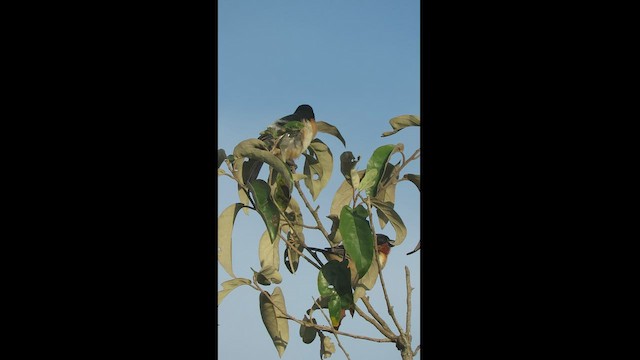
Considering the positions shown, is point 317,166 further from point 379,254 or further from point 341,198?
point 379,254

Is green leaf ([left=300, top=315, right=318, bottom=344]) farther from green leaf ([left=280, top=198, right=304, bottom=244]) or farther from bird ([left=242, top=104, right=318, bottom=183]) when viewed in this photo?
bird ([left=242, top=104, right=318, bottom=183])

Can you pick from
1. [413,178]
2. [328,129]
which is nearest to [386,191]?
[413,178]

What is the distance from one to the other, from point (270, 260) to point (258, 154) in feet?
0.62

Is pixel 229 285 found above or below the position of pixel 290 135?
below

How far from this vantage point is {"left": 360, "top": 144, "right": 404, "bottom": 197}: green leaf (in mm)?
1006

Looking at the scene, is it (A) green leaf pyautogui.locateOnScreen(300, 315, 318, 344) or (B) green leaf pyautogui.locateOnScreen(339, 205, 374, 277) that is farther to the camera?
(A) green leaf pyautogui.locateOnScreen(300, 315, 318, 344)

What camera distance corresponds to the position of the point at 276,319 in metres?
1.07

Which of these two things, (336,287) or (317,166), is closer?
(336,287)

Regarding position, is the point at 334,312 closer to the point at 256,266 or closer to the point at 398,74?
the point at 256,266

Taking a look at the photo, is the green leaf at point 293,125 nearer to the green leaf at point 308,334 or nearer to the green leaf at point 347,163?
the green leaf at point 347,163

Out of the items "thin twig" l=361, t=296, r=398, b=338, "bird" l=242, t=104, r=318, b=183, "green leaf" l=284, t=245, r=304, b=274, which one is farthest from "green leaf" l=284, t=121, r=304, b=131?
"thin twig" l=361, t=296, r=398, b=338

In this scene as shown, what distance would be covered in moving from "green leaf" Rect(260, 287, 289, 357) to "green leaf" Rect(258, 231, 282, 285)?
0.02m
